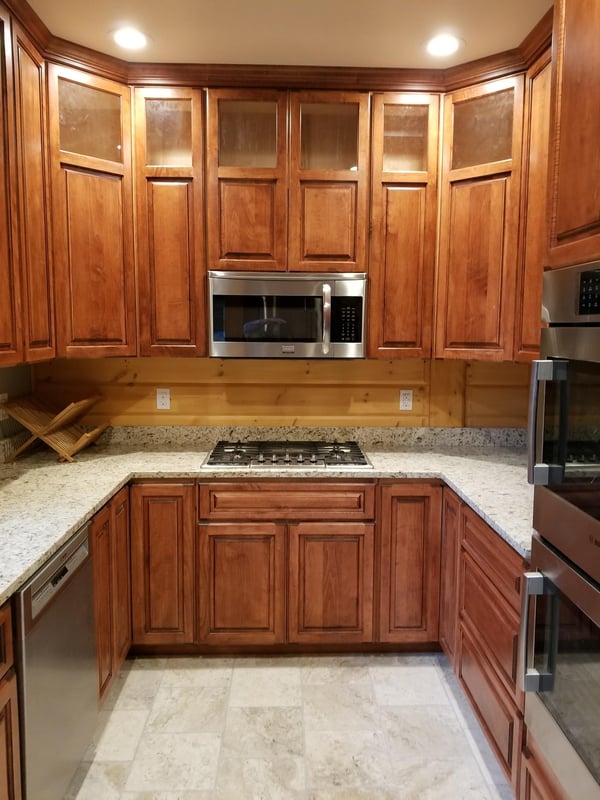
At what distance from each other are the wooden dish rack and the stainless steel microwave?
701mm

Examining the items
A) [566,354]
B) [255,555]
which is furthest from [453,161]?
[255,555]

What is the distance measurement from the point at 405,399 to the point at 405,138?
125 centimetres

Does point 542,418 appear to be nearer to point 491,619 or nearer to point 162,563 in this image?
point 491,619

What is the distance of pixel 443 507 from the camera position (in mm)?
2496

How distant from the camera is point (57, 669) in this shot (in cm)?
165

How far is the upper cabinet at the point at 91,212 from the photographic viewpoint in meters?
2.39

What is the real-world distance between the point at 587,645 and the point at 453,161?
6.76ft

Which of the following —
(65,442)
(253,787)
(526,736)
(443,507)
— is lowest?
(253,787)

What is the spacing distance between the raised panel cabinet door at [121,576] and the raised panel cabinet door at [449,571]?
1352 millimetres

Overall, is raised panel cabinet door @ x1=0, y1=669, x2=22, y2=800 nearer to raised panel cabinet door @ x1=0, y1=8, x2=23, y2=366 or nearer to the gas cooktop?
raised panel cabinet door @ x1=0, y1=8, x2=23, y2=366

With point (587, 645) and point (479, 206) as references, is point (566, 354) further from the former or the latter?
point (479, 206)

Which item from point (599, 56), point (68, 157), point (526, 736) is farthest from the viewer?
point (68, 157)

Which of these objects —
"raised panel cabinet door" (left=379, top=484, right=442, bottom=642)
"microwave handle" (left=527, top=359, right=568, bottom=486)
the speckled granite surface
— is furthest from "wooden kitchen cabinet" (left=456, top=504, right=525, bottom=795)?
"microwave handle" (left=527, top=359, right=568, bottom=486)

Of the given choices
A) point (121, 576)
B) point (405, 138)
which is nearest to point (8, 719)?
point (121, 576)
